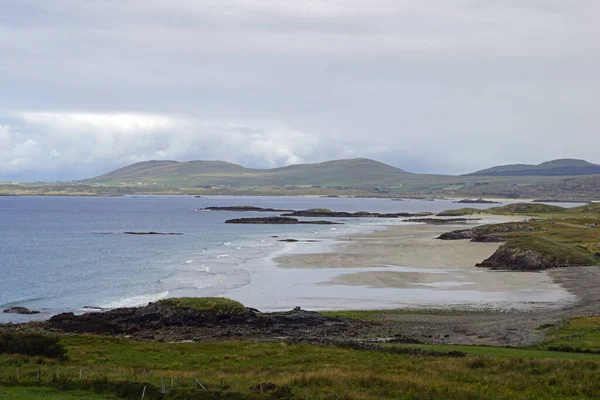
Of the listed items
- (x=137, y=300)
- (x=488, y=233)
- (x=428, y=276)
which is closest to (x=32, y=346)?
(x=137, y=300)

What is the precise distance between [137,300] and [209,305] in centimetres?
1188

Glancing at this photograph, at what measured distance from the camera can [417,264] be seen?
74.6 m

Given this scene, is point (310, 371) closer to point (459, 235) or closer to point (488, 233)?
point (459, 235)

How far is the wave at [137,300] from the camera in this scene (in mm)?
48656

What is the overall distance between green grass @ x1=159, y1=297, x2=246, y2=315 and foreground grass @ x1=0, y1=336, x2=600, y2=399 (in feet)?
29.9

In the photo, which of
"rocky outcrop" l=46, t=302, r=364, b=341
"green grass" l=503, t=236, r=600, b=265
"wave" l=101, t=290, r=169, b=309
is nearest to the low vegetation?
"rocky outcrop" l=46, t=302, r=364, b=341

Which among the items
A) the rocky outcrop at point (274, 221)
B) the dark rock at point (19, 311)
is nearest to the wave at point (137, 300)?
the dark rock at point (19, 311)

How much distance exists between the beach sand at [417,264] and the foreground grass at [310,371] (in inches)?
1116

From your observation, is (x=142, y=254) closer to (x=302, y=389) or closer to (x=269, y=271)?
(x=269, y=271)

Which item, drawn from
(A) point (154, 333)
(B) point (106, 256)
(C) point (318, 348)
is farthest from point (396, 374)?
(B) point (106, 256)

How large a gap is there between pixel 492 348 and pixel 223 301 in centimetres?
1898

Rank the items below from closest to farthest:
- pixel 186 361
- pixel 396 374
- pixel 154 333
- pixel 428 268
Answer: pixel 396 374 < pixel 186 361 < pixel 154 333 < pixel 428 268

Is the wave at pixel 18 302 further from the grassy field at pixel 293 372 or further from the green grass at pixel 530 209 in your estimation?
the green grass at pixel 530 209

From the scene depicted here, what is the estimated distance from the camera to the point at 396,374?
23.8 metres
